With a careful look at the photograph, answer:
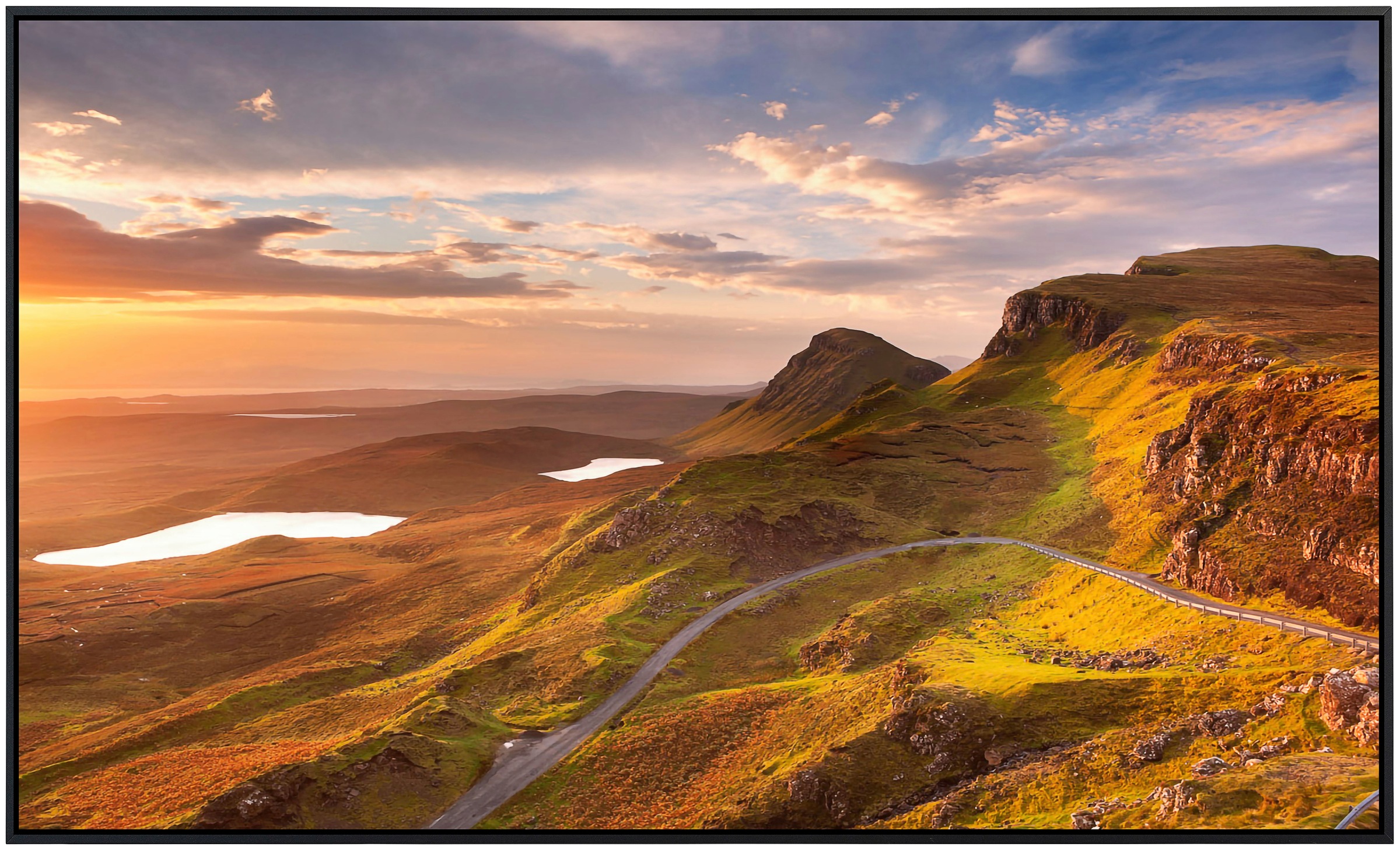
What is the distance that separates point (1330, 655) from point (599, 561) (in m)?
68.0

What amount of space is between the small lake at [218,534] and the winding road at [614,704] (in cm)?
13277

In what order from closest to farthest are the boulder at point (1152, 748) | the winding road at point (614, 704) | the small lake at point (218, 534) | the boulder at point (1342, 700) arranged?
the boulder at point (1342, 700) < the boulder at point (1152, 748) < the winding road at point (614, 704) < the small lake at point (218, 534)

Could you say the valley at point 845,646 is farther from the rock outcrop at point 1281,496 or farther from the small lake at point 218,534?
the small lake at point 218,534

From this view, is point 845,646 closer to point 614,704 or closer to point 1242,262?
point 614,704

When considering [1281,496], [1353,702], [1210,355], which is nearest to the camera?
[1353,702]

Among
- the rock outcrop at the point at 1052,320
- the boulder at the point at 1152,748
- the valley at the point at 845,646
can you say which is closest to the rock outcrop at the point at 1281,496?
the valley at the point at 845,646

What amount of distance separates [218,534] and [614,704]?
524ft

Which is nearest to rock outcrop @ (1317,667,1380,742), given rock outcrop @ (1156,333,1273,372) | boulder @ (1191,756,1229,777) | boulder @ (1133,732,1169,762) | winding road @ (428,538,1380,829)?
winding road @ (428,538,1380,829)

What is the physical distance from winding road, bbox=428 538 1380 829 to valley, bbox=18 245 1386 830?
0.38m

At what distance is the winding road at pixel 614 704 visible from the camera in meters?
33.8

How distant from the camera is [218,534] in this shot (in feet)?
524

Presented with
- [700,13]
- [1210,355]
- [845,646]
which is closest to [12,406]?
[700,13]

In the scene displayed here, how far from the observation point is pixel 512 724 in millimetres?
45156

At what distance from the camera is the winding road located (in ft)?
111
